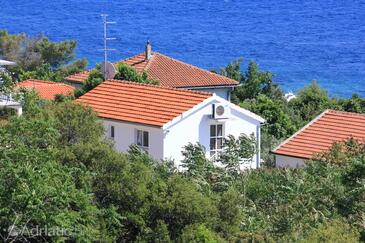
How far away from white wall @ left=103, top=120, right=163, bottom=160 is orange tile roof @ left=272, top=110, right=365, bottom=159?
9.72ft

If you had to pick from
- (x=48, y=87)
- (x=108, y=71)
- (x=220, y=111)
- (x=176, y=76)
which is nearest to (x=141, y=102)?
(x=220, y=111)

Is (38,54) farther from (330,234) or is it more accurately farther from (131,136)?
(330,234)

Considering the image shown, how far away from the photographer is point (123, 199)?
15.9 meters

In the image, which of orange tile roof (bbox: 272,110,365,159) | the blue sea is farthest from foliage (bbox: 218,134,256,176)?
the blue sea

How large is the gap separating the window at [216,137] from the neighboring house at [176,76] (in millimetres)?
8963

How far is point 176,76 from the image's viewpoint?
125 feet

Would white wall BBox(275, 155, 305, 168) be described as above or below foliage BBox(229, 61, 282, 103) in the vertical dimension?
below

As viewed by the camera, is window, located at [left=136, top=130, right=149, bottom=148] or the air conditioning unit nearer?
window, located at [left=136, top=130, right=149, bottom=148]

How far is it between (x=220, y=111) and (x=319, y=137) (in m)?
2.64

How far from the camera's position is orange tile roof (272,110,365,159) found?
26.8 meters

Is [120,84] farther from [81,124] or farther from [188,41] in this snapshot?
[188,41]

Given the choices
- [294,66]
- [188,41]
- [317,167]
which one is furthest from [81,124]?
[188,41]

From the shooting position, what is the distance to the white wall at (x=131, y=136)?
26609 millimetres

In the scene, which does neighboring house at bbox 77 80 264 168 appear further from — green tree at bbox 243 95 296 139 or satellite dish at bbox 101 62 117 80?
green tree at bbox 243 95 296 139
